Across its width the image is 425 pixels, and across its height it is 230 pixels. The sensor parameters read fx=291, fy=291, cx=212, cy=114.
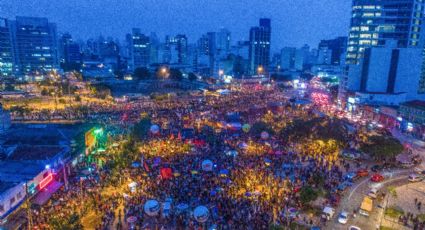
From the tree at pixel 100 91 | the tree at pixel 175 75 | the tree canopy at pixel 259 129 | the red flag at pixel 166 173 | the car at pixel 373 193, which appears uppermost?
the tree at pixel 175 75

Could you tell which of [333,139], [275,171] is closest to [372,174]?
[333,139]

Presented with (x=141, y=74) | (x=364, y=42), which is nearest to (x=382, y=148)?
(x=364, y=42)

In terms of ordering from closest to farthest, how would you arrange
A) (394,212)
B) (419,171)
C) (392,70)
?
1. (394,212)
2. (419,171)
3. (392,70)

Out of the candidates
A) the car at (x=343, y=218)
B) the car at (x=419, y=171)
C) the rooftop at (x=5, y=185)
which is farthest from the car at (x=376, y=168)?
the rooftop at (x=5, y=185)

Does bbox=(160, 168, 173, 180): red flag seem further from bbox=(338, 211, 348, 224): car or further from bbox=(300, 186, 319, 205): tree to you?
bbox=(338, 211, 348, 224): car

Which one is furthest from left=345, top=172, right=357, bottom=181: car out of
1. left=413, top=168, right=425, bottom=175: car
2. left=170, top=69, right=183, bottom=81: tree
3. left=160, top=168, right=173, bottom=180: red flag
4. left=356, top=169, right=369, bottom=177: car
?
left=170, top=69, right=183, bottom=81: tree

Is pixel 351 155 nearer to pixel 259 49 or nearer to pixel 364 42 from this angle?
pixel 364 42

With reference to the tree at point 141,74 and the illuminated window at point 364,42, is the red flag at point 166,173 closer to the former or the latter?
the illuminated window at point 364,42
